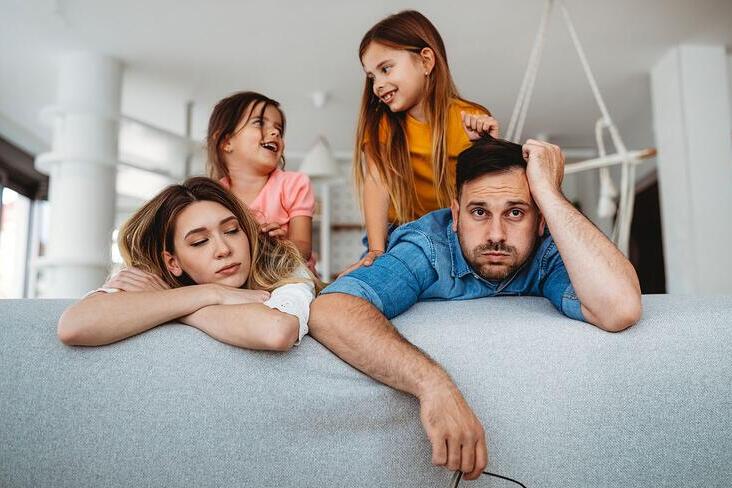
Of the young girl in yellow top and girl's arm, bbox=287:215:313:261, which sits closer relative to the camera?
the young girl in yellow top

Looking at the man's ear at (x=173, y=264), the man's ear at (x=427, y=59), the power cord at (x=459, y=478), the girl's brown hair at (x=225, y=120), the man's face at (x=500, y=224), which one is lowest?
the power cord at (x=459, y=478)

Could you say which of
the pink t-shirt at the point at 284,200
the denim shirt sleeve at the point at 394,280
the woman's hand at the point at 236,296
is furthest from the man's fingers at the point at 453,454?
the pink t-shirt at the point at 284,200

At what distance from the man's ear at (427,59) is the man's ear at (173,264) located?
2.86ft

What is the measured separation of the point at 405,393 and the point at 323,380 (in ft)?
0.48

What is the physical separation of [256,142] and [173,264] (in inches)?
23.2

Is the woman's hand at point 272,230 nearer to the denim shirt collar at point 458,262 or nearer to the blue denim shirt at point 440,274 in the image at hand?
the blue denim shirt at point 440,274

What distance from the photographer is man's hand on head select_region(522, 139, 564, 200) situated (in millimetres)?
1261

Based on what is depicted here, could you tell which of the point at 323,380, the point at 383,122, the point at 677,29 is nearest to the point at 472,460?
the point at 323,380

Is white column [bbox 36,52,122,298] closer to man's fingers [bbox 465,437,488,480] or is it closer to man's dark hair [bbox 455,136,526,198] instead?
man's dark hair [bbox 455,136,526,198]

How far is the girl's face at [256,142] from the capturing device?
6.15ft

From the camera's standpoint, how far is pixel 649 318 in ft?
3.84

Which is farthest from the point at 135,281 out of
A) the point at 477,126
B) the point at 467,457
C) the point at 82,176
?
the point at 82,176

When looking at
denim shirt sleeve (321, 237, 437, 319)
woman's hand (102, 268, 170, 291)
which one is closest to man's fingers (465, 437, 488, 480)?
denim shirt sleeve (321, 237, 437, 319)

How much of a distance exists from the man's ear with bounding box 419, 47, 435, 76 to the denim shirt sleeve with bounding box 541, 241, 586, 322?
0.69 meters
